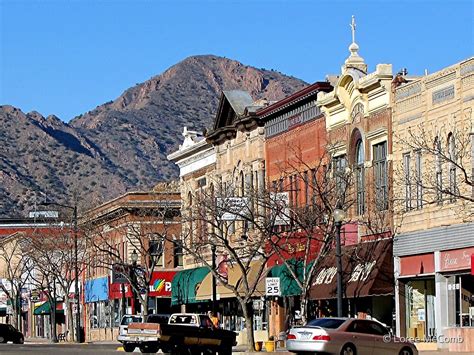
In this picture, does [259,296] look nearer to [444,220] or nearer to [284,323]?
[284,323]

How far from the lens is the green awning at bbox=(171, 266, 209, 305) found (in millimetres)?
81062

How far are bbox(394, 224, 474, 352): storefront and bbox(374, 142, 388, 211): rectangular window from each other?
6.01 feet

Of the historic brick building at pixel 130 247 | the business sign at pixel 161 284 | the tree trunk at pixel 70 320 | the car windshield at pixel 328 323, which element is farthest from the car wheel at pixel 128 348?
the tree trunk at pixel 70 320

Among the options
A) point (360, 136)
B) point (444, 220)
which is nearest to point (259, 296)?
point (360, 136)

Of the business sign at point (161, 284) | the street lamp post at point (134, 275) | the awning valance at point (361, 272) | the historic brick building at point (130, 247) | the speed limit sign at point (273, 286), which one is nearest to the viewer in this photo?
the speed limit sign at point (273, 286)

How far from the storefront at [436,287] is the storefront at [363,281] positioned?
0.60 metres

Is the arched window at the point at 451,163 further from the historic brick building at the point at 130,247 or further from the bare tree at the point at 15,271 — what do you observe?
the bare tree at the point at 15,271

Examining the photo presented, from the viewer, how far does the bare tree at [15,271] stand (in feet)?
373

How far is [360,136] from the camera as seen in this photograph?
57938 millimetres

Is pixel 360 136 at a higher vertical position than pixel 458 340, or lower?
higher

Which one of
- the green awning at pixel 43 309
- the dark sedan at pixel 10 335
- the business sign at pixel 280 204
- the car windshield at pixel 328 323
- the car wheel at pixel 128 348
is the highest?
the business sign at pixel 280 204

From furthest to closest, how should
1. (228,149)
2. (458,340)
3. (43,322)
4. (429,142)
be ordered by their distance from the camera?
(43,322), (228,149), (429,142), (458,340)

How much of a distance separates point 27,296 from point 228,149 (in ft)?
196

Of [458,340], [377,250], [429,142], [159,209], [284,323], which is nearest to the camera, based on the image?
[458,340]
